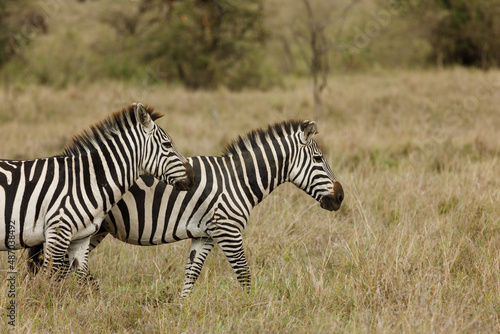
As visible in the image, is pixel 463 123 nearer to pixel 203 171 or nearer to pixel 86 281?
pixel 203 171

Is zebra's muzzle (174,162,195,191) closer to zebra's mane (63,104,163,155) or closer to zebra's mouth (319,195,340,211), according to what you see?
zebra's mane (63,104,163,155)

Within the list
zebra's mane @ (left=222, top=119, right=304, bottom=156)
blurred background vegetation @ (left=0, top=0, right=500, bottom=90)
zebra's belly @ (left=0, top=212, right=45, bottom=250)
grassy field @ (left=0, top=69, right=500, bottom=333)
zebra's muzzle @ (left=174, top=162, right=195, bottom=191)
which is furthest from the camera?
blurred background vegetation @ (left=0, top=0, right=500, bottom=90)

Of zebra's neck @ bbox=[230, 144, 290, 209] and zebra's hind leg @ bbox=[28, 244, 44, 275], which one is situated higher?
zebra's neck @ bbox=[230, 144, 290, 209]

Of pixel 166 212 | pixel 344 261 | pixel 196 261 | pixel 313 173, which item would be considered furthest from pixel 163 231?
pixel 344 261

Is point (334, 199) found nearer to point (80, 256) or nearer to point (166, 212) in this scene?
point (166, 212)

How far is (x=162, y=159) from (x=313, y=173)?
4.22 ft

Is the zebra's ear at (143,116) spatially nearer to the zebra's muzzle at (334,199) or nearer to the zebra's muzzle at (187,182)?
the zebra's muzzle at (187,182)

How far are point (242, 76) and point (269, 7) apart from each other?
5660 mm

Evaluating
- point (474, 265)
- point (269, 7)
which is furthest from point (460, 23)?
point (474, 265)

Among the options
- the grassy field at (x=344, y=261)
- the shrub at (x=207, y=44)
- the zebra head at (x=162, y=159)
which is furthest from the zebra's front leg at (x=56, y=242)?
the shrub at (x=207, y=44)

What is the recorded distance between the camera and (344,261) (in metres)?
5.09

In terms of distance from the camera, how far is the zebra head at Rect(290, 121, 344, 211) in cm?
488

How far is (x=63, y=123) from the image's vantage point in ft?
40.4

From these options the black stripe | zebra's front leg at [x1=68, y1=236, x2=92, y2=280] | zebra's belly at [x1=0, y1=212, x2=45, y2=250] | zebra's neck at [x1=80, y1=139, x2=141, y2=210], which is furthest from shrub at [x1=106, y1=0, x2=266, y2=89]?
zebra's belly at [x1=0, y1=212, x2=45, y2=250]
